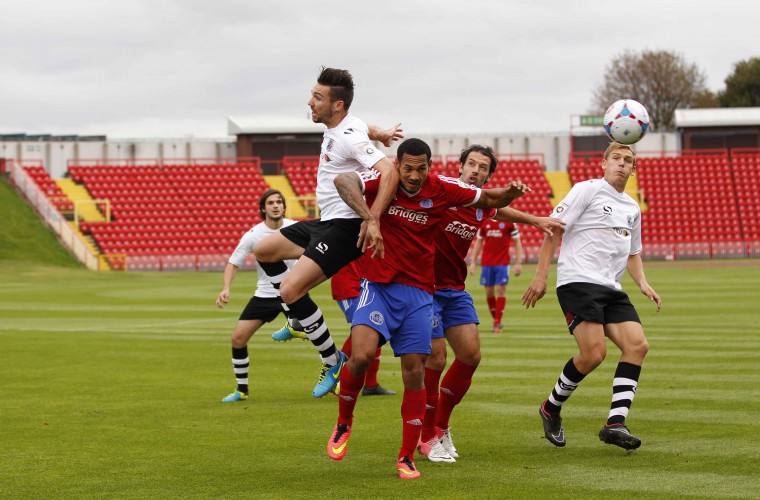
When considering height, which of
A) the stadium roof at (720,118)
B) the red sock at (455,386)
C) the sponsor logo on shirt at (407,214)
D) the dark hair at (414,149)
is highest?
the stadium roof at (720,118)

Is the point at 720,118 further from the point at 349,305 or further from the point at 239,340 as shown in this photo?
the point at 239,340

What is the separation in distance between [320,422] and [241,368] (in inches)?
79.3

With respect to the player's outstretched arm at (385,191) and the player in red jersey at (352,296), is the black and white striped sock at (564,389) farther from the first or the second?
the player in red jersey at (352,296)

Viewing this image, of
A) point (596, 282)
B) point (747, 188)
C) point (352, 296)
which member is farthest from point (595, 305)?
point (747, 188)

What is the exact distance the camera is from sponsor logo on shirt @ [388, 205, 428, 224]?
313 inches

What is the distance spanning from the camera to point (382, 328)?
309 inches

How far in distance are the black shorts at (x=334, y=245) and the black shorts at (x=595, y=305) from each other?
5.58ft

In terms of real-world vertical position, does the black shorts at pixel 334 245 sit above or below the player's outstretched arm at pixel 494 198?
below

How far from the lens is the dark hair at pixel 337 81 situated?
897cm

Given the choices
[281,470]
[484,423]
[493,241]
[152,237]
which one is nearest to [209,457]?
[281,470]

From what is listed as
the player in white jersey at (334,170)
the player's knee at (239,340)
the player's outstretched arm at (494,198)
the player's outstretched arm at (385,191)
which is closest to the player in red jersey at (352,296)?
the player's knee at (239,340)

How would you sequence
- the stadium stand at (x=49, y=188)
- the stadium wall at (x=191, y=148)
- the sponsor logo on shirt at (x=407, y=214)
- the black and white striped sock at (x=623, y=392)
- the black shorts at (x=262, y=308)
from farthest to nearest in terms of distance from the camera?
1. the stadium wall at (x=191, y=148)
2. the stadium stand at (x=49, y=188)
3. the black shorts at (x=262, y=308)
4. the black and white striped sock at (x=623, y=392)
5. the sponsor logo on shirt at (x=407, y=214)

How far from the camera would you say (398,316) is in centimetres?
788

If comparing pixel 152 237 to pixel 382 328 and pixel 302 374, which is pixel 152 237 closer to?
pixel 302 374
